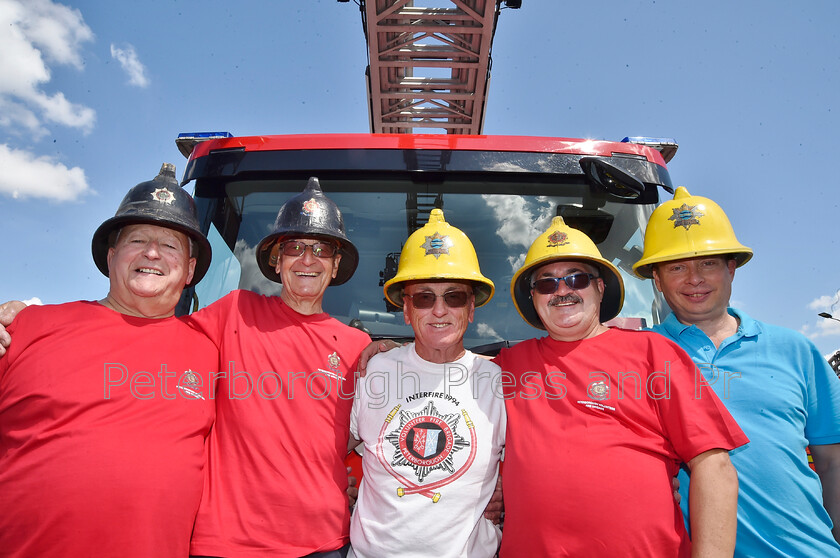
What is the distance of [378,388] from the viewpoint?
79.2 inches

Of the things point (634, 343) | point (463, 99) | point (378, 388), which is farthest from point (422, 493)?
point (463, 99)

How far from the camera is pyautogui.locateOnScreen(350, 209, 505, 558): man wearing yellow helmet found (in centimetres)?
175

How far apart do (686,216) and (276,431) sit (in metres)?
1.92

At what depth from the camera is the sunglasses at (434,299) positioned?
82.2 inches

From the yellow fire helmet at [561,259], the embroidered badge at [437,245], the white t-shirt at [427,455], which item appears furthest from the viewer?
the embroidered badge at [437,245]

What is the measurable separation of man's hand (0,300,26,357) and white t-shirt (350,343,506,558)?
125 centimetres

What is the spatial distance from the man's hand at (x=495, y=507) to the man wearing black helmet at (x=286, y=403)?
516mm

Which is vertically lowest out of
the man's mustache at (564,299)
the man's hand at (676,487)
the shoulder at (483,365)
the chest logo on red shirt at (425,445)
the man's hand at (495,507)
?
the man's hand at (495,507)

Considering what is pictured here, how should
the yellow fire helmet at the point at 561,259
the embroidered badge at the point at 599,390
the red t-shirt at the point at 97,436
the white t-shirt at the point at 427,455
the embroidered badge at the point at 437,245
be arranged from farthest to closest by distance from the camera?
the embroidered badge at the point at 437,245 < the yellow fire helmet at the point at 561,259 < the embroidered badge at the point at 599,390 < the white t-shirt at the point at 427,455 < the red t-shirt at the point at 97,436

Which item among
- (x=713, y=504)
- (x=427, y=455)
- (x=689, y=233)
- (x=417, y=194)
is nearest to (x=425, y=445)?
(x=427, y=455)

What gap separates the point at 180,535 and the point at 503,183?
2.02 metres

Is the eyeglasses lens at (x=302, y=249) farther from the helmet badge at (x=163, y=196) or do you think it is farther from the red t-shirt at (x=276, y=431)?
the helmet badge at (x=163, y=196)

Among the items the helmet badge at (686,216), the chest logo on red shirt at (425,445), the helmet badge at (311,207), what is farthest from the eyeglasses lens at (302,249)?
the helmet badge at (686,216)

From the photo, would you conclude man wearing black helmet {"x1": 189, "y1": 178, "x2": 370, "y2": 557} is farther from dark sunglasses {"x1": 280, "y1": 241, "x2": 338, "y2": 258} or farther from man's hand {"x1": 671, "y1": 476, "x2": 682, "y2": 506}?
man's hand {"x1": 671, "y1": 476, "x2": 682, "y2": 506}
